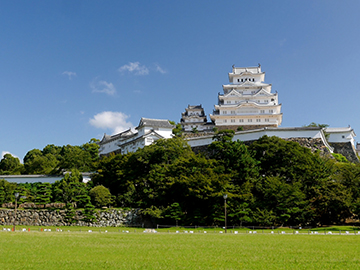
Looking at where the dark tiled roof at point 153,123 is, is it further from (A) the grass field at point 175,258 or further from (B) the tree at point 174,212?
(A) the grass field at point 175,258

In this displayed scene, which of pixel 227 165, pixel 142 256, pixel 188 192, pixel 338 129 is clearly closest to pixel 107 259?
pixel 142 256

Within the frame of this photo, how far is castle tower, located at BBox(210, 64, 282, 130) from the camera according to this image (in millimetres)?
48250

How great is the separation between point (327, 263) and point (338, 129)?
39518 mm

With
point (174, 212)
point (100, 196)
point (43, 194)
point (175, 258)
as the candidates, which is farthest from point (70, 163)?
point (175, 258)

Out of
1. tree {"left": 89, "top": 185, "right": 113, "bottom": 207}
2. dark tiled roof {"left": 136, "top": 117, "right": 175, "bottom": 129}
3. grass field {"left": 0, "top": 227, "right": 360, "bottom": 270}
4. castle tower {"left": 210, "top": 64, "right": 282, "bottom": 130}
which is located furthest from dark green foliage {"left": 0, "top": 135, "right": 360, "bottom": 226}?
castle tower {"left": 210, "top": 64, "right": 282, "bottom": 130}

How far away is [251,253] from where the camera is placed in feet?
31.4

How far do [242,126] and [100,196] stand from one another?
80.0ft

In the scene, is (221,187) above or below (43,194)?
above

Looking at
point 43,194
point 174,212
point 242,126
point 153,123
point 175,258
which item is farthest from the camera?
point 242,126

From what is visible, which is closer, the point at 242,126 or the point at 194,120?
the point at 242,126

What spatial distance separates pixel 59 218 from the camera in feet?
96.5

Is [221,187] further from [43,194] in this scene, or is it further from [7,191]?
[7,191]

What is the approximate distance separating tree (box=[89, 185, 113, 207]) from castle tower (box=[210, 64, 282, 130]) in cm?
2303

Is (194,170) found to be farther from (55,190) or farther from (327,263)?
(327,263)
